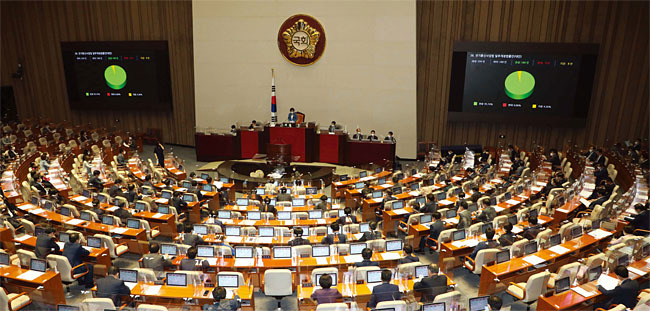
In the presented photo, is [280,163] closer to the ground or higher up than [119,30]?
closer to the ground

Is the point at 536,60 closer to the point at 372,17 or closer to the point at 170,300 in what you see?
the point at 372,17

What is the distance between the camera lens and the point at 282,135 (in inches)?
804

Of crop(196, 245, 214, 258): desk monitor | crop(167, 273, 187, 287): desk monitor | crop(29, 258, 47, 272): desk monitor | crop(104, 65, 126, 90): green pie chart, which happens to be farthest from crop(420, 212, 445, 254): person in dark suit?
crop(104, 65, 126, 90): green pie chart

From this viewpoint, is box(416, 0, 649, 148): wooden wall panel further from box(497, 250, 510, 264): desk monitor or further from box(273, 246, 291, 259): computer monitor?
box(273, 246, 291, 259): computer monitor

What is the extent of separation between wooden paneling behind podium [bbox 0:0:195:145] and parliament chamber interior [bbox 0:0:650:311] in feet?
0.37

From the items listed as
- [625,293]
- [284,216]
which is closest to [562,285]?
[625,293]

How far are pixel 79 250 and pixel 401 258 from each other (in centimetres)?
655

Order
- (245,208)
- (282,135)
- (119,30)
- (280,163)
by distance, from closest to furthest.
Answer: (245,208) → (280,163) → (282,135) → (119,30)

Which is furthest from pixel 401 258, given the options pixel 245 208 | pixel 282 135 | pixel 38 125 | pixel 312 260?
pixel 38 125

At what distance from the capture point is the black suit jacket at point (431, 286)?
7.60 metres

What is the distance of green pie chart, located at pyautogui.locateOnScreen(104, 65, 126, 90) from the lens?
24.0 meters

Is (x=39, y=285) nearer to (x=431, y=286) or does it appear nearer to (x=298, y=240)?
(x=298, y=240)

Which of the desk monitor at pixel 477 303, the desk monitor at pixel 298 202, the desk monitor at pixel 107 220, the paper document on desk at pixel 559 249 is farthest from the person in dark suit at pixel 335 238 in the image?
the desk monitor at pixel 107 220

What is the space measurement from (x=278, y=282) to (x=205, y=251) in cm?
184
